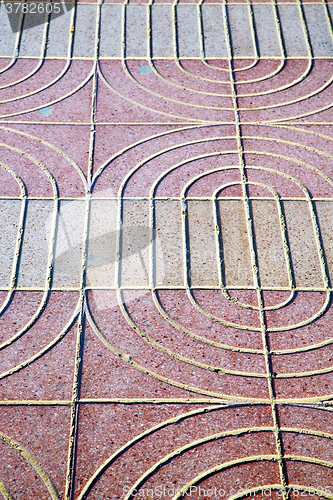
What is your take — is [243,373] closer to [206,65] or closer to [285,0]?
[206,65]

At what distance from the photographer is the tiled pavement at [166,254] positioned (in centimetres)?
494

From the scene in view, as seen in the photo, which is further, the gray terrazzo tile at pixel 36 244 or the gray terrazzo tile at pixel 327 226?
the gray terrazzo tile at pixel 327 226

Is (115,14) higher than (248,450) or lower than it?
higher

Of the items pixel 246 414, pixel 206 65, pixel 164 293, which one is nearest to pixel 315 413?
pixel 246 414

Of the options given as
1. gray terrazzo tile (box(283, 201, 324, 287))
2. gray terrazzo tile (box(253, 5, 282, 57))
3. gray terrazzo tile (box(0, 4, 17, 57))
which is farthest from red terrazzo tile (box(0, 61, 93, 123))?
gray terrazzo tile (box(283, 201, 324, 287))

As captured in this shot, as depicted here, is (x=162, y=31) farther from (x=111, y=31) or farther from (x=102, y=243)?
(x=102, y=243)

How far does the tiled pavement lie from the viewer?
16.2 feet

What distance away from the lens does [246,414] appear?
16.9 feet

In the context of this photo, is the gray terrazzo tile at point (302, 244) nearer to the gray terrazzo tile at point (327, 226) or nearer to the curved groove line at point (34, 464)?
the gray terrazzo tile at point (327, 226)

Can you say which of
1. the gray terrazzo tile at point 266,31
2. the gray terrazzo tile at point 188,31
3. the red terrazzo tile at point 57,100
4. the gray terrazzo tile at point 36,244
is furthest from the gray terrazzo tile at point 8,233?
the gray terrazzo tile at point 266,31

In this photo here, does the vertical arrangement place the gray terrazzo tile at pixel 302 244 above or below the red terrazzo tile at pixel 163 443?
above

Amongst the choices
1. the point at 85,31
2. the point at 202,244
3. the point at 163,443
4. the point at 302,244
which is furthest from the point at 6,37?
the point at 163,443

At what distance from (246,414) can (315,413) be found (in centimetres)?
78

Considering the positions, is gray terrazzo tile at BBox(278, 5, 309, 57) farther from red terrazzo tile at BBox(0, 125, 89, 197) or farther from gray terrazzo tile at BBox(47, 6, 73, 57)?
red terrazzo tile at BBox(0, 125, 89, 197)
